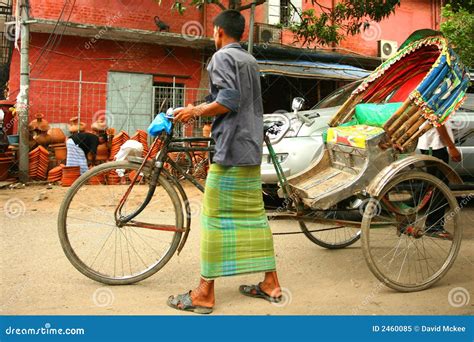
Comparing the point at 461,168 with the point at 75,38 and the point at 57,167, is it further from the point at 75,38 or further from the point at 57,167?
the point at 75,38

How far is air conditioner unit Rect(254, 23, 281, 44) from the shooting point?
13484mm

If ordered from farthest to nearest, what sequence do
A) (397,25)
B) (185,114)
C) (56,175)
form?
1. (397,25)
2. (56,175)
3. (185,114)

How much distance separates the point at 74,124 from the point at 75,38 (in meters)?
2.56

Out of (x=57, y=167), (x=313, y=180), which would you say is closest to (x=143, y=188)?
(x=313, y=180)

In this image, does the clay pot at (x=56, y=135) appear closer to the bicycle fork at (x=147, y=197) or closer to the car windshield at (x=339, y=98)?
the car windshield at (x=339, y=98)

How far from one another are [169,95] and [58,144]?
3.44 m

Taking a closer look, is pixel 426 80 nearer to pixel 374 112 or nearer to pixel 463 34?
pixel 374 112

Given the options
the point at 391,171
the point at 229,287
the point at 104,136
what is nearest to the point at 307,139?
the point at 391,171

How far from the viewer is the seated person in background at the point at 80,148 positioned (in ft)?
31.3

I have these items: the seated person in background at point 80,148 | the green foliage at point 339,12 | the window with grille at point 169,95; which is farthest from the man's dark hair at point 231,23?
the window with grille at point 169,95

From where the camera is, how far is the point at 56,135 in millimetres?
10539

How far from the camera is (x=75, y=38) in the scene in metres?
11.8

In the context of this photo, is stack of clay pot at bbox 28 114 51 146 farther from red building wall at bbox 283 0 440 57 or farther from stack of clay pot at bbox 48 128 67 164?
red building wall at bbox 283 0 440 57

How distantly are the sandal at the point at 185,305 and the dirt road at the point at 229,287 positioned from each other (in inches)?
2.1
